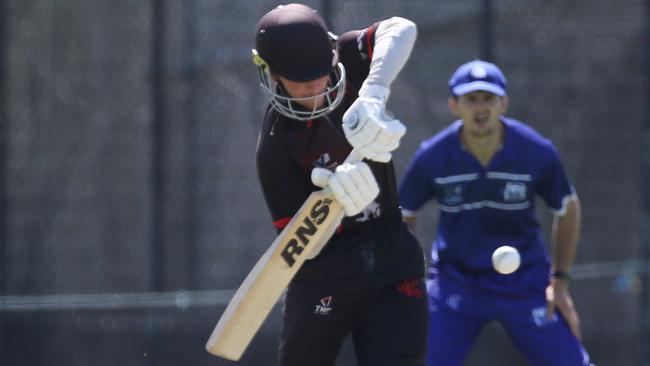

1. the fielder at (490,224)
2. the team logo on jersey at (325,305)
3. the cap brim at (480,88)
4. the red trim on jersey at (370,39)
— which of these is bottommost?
the fielder at (490,224)

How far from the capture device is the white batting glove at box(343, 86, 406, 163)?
3289 millimetres

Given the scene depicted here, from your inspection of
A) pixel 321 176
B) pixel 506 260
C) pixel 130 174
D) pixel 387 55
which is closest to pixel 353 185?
pixel 321 176

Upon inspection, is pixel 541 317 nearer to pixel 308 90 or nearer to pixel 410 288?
pixel 410 288

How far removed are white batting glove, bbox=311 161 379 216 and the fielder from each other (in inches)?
65.5

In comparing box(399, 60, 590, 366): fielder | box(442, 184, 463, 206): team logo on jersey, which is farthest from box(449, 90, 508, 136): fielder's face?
box(442, 184, 463, 206): team logo on jersey

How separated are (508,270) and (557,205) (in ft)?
1.48

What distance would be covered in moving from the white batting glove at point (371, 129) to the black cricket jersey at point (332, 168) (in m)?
0.35

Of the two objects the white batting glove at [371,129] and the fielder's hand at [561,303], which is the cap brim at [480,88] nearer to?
the fielder's hand at [561,303]

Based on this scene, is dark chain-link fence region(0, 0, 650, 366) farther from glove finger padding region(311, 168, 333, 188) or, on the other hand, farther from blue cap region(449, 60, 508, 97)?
glove finger padding region(311, 168, 333, 188)

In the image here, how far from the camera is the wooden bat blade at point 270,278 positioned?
3549 millimetres

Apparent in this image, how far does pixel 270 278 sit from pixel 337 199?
341 mm

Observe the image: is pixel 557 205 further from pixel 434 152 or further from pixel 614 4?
pixel 614 4

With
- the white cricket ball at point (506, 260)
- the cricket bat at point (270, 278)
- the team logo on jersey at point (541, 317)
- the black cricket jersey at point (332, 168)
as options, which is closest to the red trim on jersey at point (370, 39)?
the black cricket jersey at point (332, 168)

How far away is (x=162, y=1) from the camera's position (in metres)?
5.91
